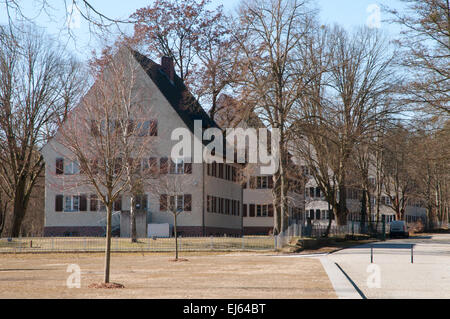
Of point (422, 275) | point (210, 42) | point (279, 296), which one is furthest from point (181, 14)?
point (279, 296)

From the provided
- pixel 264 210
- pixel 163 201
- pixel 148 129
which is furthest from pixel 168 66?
pixel 148 129

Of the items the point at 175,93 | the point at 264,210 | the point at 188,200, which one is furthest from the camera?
the point at 264,210

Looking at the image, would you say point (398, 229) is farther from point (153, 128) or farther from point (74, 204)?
point (74, 204)

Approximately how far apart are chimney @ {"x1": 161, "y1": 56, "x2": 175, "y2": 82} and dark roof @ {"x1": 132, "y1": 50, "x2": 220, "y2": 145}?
37 centimetres

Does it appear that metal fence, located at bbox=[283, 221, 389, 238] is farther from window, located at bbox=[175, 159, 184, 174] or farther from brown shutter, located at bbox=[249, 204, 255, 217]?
brown shutter, located at bbox=[249, 204, 255, 217]

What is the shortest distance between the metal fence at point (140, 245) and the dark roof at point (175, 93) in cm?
1184

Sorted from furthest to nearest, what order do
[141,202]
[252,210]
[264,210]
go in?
[252,210], [264,210], [141,202]

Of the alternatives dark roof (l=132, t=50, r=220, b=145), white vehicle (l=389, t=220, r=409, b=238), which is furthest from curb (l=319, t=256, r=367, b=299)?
white vehicle (l=389, t=220, r=409, b=238)

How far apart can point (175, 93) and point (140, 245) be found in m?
18.4

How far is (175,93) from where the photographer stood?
54.1 metres

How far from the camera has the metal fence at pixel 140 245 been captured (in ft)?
124

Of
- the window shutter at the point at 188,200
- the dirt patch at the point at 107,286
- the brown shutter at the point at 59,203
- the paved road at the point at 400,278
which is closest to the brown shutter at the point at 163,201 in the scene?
the window shutter at the point at 188,200

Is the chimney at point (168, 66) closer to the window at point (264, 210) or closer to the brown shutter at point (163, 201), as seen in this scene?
the brown shutter at point (163, 201)

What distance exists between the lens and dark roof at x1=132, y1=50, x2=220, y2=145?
4988 cm
